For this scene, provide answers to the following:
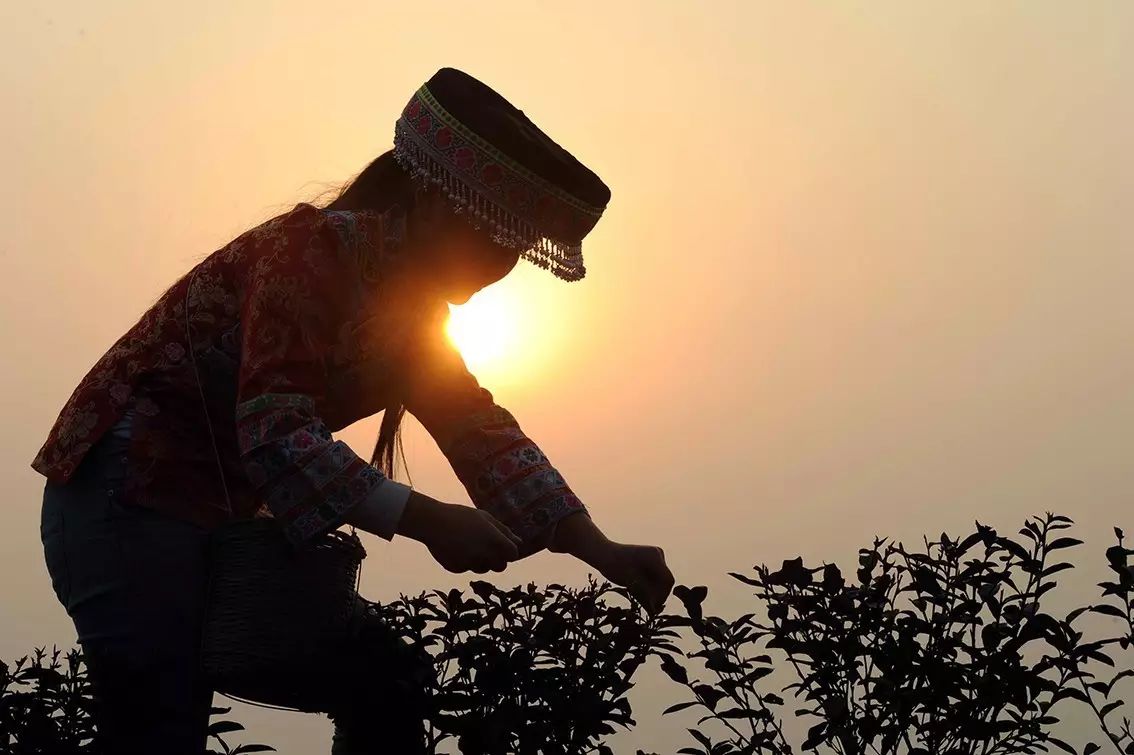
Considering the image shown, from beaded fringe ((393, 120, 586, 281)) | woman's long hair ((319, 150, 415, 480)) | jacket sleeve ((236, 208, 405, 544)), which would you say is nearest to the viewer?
jacket sleeve ((236, 208, 405, 544))

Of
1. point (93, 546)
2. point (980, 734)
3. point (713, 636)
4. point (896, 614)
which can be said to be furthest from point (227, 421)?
point (980, 734)

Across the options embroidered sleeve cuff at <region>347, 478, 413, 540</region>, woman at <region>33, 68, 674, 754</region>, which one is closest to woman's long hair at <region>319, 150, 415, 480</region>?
woman at <region>33, 68, 674, 754</region>

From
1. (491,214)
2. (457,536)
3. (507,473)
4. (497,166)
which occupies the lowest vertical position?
(457,536)

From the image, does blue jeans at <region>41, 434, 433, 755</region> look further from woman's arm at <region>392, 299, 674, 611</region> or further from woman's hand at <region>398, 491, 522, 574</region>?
woman's arm at <region>392, 299, 674, 611</region>

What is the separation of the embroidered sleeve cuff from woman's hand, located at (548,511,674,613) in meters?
0.77

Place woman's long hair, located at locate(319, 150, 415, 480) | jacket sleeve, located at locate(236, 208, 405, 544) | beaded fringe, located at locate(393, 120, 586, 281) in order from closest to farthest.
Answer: jacket sleeve, located at locate(236, 208, 405, 544), beaded fringe, located at locate(393, 120, 586, 281), woman's long hair, located at locate(319, 150, 415, 480)

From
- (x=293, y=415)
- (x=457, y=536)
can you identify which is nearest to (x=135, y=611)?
(x=293, y=415)

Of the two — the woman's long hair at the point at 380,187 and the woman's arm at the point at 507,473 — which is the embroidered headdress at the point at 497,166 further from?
the woman's arm at the point at 507,473

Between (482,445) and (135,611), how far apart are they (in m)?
1.11

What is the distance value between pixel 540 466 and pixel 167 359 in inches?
43.3

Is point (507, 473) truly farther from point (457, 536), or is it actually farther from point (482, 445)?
point (457, 536)

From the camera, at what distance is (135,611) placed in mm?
2734

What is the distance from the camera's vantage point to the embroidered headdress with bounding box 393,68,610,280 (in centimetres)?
304

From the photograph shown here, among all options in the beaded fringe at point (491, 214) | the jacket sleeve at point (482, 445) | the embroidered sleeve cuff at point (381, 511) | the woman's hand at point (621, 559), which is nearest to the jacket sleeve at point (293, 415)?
the embroidered sleeve cuff at point (381, 511)
